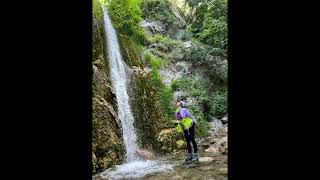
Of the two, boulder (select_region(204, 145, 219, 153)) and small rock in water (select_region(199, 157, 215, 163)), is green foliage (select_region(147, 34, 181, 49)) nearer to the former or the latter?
boulder (select_region(204, 145, 219, 153))

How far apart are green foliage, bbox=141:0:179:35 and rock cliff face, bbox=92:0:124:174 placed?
7.64m

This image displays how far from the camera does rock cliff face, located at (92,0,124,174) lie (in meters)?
8.21

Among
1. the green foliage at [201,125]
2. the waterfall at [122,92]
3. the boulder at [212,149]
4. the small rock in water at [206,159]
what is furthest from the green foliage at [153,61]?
the small rock in water at [206,159]

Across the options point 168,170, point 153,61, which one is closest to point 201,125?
point 153,61

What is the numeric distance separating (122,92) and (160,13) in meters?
8.48

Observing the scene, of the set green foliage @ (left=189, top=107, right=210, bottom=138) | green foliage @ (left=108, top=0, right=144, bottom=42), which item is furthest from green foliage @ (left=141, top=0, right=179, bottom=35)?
green foliage @ (left=189, top=107, right=210, bottom=138)

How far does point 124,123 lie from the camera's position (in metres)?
10.3

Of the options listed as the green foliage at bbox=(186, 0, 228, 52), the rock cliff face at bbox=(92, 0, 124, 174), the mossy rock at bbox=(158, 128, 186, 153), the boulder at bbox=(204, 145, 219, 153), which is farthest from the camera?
the green foliage at bbox=(186, 0, 228, 52)

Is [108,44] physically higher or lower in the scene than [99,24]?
lower
